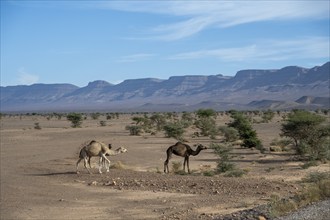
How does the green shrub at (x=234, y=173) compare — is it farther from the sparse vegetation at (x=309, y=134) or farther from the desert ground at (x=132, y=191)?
the sparse vegetation at (x=309, y=134)

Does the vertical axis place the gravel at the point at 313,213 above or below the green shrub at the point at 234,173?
above

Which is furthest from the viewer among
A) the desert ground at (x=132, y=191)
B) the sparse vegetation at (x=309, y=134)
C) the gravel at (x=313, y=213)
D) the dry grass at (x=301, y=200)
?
the sparse vegetation at (x=309, y=134)

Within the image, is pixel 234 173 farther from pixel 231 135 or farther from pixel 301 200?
pixel 231 135

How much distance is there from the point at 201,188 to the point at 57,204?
5.01m

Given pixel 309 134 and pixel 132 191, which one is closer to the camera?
pixel 132 191

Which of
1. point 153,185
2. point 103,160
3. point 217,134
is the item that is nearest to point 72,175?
point 103,160

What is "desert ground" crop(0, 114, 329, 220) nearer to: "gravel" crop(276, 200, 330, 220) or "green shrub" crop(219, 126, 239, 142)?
"gravel" crop(276, 200, 330, 220)

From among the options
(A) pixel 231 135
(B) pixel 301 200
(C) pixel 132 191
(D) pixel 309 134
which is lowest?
(C) pixel 132 191

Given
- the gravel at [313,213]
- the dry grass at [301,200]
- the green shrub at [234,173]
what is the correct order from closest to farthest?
the gravel at [313,213], the dry grass at [301,200], the green shrub at [234,173]

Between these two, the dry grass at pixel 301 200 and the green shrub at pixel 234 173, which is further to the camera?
the green shrub at pixel 234 173

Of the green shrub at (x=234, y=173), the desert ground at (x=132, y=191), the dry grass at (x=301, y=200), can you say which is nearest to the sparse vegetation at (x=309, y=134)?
the desert ground at (x=132, y=191)

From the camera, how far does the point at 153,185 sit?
19484 millimetres

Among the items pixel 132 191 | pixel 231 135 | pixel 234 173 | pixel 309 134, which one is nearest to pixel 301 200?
pixel 132 191

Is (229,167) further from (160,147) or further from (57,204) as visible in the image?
(160,147)
